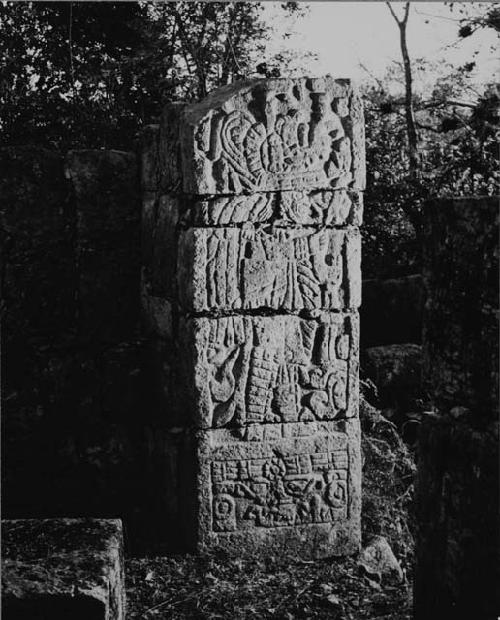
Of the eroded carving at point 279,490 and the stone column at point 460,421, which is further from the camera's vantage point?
the eroded carving at point 279,490

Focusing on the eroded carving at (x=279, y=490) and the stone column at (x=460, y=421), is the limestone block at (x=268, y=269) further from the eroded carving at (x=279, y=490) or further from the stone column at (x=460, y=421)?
the stone column at (x=460, y=421)

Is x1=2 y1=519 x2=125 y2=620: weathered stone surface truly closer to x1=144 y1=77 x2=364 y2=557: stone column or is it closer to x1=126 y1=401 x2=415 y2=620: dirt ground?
x1=126 y1=401 x2=415 y2=620: dirt ground

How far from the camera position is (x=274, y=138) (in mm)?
4941

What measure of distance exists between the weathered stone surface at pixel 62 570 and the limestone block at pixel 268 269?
1392mm

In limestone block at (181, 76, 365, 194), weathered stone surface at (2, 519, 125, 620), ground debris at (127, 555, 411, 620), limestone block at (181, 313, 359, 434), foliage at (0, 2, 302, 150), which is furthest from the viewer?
foliage at (0, 2, 302, 150)

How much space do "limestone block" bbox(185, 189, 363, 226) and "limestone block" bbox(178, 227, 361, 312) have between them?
49 mm

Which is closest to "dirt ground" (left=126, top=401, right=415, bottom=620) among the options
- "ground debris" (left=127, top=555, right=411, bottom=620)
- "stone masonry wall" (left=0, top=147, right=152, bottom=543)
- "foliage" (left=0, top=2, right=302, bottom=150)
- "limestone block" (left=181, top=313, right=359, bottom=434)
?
"ground debris" (left=127, top=555, right=411, bottom=620)

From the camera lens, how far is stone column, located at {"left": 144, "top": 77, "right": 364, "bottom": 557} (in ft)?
16.1

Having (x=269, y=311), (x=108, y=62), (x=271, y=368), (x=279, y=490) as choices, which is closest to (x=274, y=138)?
(x=269, y=311)

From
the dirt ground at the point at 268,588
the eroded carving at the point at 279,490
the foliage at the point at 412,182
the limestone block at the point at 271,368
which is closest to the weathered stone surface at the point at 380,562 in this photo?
the dirt ground at the point at 268,588

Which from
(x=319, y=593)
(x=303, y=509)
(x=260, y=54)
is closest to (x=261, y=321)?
(x=303, y=509)

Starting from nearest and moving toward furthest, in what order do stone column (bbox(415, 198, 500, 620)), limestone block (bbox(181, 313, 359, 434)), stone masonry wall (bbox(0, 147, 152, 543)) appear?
stone column (bbox(415, 198, 500, 620)), limestone block (bbox(181, 313, 359, 434)), stone masonry wall (bbox(0, 147, 152, 543))

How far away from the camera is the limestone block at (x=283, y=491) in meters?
5.06

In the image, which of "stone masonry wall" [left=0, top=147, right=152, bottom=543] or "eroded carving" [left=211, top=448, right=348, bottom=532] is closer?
"eroded carving" [left=211, top=448, right=348, bottom=532]
